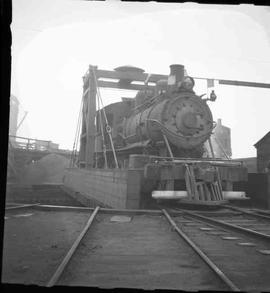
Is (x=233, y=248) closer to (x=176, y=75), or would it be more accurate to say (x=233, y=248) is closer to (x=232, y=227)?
(x=232, y=227)

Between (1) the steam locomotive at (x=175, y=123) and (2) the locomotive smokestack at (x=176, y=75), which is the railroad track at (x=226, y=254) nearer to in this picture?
(1) the steam locomotive at (x=175, y=123)

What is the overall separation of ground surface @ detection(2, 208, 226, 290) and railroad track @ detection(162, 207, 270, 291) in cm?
15

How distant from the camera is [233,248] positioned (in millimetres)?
4051

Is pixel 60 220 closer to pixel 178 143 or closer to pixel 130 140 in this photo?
pixel 178 143

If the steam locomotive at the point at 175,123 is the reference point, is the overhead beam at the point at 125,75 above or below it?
above

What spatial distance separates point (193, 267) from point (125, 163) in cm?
735

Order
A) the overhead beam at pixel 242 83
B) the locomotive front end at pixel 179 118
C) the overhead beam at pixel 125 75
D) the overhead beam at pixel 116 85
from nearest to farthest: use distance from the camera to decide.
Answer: the locomotive front end at pixel 179 118, the overhead beam at pixel 125 75, the overhead beam at pixel 242 83, the overhead beam at pixel 116 85

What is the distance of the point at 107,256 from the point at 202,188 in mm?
4154

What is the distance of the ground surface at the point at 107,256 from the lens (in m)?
2.80

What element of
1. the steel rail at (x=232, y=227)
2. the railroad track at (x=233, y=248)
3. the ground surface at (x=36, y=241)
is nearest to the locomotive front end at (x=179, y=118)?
the steel rail at (x=232, y=227)

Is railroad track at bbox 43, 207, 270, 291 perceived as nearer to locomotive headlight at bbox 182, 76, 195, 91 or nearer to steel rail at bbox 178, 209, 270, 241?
steel rail at bbox 178, 209, 270, 241

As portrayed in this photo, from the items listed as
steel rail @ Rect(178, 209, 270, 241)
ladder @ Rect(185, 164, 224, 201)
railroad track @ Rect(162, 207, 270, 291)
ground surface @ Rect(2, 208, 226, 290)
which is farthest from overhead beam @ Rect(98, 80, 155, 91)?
ground surface @ Rect(2, 208, 226, 290)

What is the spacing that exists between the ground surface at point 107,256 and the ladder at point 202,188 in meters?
1.65

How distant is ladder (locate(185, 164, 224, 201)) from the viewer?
23.8 feet
